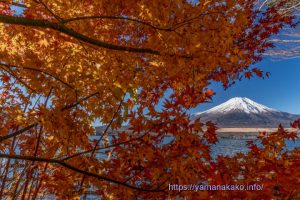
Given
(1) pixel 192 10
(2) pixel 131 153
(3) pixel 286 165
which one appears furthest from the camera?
(2) pixel 131 153

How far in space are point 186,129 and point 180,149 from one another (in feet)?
1.17

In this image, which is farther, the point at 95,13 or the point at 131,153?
the point at 95,13

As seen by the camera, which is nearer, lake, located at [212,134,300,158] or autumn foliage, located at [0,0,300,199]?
autumn foliage, located at [0,0,300,199]

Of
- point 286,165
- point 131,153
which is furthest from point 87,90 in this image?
point 286,165

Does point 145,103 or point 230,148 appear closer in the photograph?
point 145,103

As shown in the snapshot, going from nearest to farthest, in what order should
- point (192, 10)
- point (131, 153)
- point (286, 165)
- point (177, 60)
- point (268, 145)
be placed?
point (286, 165), point (192, 10), point (177, 60), point (131, 153), point (268, 145)

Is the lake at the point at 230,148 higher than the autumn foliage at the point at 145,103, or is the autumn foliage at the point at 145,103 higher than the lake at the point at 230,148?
the lake at the point at 230,148

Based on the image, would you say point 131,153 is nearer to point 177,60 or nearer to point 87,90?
point 87,90

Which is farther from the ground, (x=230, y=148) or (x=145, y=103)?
(x=230, y=148)

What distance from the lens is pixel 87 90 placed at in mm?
4598

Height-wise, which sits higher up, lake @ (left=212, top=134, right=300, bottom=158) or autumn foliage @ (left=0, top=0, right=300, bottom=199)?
lake @ (left=212, top=134, right=300, bottom=158)

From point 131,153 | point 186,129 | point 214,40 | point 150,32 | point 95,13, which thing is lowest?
point 131,153

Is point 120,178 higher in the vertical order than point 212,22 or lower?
lower

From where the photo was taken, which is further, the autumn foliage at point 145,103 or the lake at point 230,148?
the lake at point 230,148
